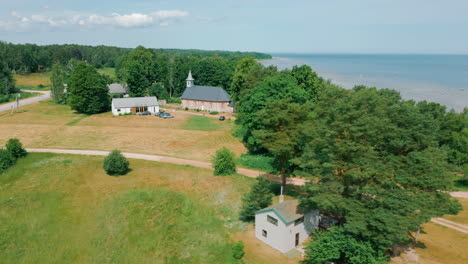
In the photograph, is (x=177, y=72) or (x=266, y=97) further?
(x=177, y=72)

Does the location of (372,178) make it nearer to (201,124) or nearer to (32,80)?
(201,124)

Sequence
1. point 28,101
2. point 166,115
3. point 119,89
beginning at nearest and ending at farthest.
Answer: point 166,115, point 28,101, point 119,89

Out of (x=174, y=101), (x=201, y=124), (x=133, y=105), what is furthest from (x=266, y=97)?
(x=174, y=101)

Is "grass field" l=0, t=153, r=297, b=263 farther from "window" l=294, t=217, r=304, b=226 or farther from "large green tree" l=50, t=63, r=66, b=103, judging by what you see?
"large green tree" l=50, t=63, r=66, b=103

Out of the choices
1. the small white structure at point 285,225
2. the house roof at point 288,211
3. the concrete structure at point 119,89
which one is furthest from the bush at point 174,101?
the house roof at point 288,211

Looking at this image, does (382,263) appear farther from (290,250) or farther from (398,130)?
(398,130)

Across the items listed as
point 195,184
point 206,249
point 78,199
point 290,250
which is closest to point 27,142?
point 78,199
